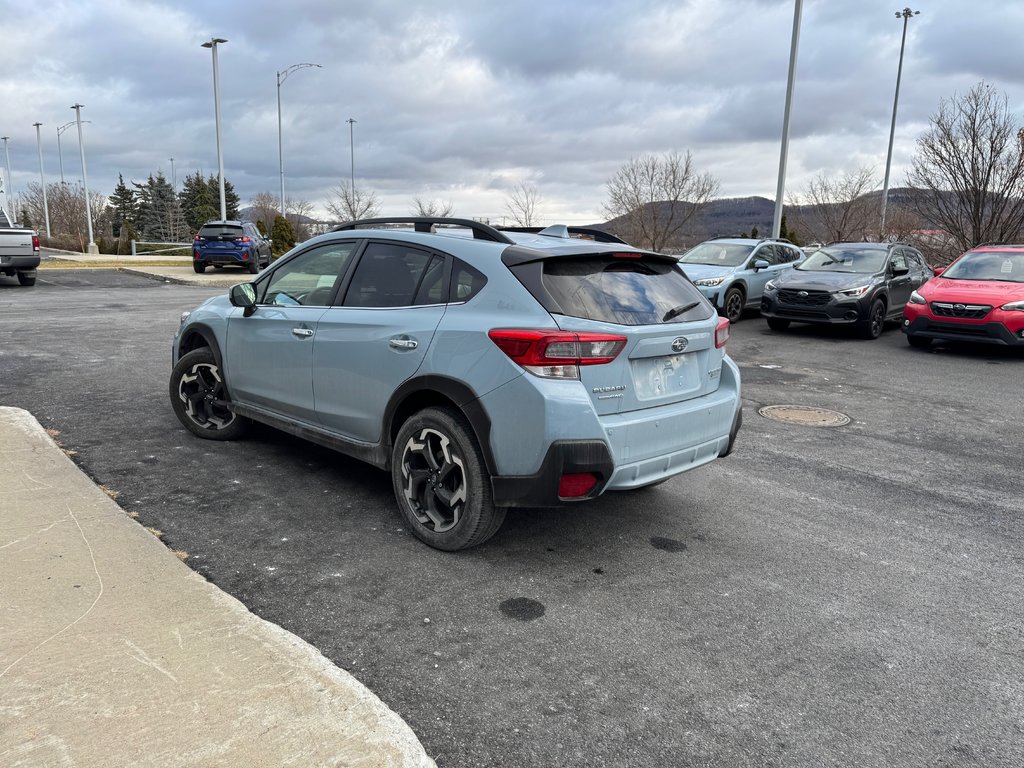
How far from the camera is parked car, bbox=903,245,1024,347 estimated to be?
10977 millimetres

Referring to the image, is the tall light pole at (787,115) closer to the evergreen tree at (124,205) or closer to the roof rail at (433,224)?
the roof rail at (433,224)

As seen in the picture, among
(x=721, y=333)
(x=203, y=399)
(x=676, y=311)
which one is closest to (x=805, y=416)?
(x=721, y=333)

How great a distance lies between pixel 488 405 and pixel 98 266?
30757mm

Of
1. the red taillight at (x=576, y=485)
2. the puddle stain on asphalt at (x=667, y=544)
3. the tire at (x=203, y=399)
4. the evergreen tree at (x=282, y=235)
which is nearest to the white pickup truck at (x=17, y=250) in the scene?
the tire at (x=203, y=399)

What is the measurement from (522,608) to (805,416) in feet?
16.3

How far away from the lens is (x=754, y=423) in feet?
23.5

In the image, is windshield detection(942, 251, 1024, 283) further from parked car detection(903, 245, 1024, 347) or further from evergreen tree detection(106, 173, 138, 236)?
evergreen tree detection(106, 173, 138, 236)

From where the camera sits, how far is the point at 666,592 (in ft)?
12.1

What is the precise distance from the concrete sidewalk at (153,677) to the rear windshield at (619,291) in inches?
78.7

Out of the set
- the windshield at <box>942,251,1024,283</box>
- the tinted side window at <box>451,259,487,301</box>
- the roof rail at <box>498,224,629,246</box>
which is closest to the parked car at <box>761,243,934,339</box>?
the windshield at <box>942,251,1024,283</box>

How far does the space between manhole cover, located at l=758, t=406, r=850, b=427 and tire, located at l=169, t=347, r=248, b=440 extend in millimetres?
4853

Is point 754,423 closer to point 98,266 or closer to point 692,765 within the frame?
point 692,765

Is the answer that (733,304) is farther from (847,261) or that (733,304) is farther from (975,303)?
(975,303)

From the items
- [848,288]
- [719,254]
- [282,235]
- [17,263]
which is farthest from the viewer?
[282,235]
